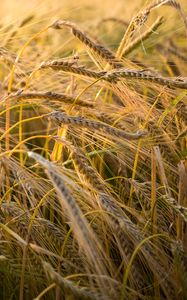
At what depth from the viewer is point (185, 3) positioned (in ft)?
11.7

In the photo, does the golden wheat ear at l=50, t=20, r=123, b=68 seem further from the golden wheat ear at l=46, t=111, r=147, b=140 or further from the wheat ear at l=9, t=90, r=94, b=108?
the golden wheat ear at l=46, t=111, r=147, b=140

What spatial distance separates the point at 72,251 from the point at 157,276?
25cm

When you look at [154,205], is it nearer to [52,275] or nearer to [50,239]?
[50,239]

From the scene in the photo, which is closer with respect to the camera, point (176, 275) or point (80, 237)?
→ point (80, 237)

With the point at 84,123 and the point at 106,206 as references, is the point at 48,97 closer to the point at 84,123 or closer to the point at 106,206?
the point at 84,123

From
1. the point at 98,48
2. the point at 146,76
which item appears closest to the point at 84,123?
the point at 146,76

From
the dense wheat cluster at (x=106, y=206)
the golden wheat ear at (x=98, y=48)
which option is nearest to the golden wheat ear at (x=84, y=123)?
the dense wheat cluster at (x=106, y=206)

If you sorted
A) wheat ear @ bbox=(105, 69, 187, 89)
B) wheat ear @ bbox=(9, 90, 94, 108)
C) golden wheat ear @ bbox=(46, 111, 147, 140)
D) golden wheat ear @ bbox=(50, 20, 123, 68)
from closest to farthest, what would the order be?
golden wheat ear @ bbox=(46, 111, 147, 140) → wheat ear @ bbox=(105, 69, 187, 89) → wheat ear @ bbox=(9, 90, 94, 108) → golden wheat ear @ bbox=(50, 20, 123, 68)

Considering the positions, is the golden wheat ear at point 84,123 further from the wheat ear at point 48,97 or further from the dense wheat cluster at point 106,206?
the wheat ear at point 48,97

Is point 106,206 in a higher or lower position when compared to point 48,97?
lower

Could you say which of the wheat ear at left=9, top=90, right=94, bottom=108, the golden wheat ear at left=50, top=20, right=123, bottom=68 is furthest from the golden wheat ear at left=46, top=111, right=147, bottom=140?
the golden wheat ear at left=50, top=20, right=123, bottom=68

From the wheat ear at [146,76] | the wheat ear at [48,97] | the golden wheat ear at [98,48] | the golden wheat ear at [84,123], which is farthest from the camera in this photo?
the golden wheat ear at [98,48]

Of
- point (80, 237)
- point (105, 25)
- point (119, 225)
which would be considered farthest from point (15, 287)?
point (105, 25)

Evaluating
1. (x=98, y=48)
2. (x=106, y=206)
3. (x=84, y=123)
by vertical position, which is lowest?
(x=106, y=206)
